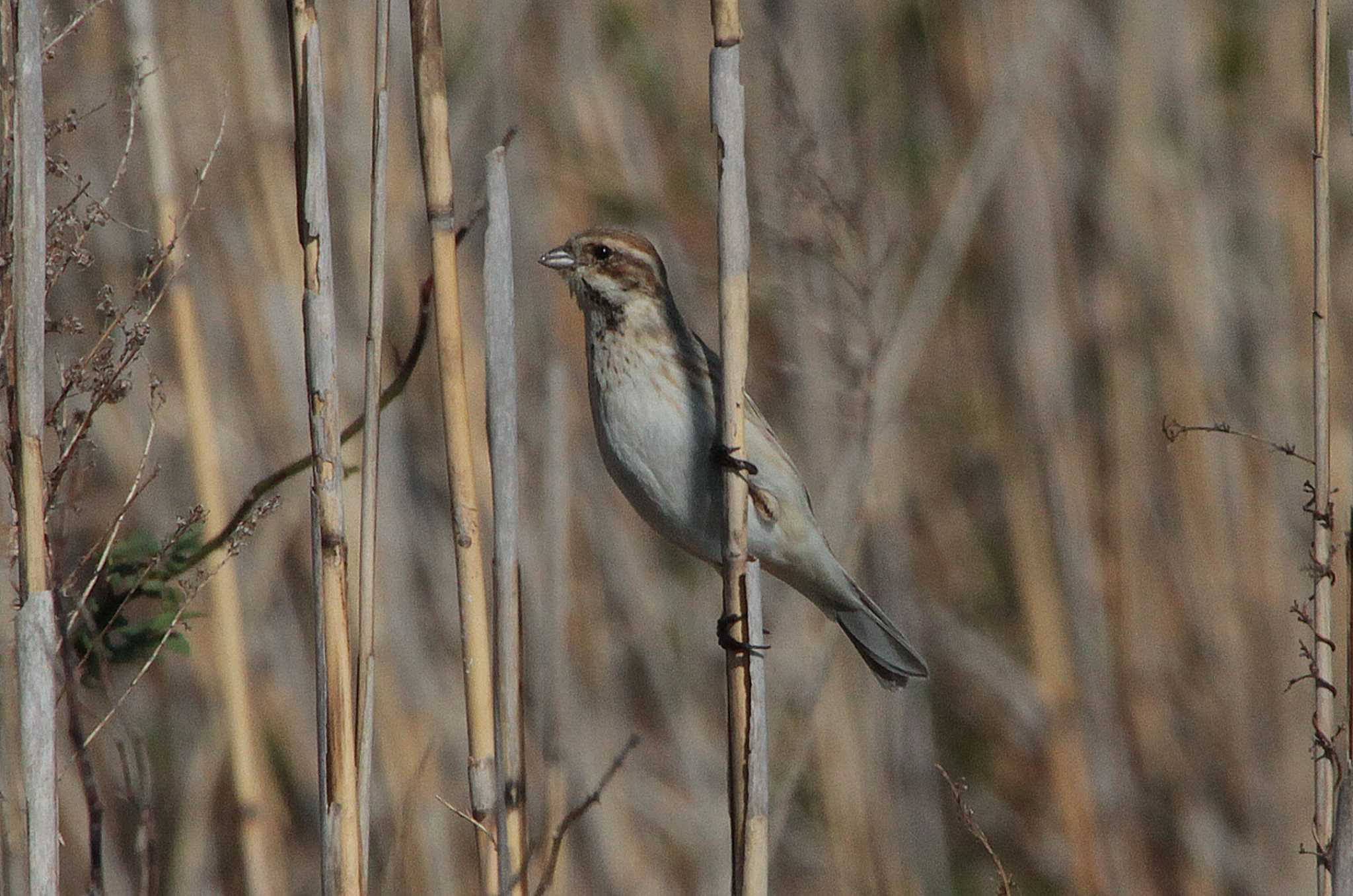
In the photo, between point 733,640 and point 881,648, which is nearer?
point 733,640

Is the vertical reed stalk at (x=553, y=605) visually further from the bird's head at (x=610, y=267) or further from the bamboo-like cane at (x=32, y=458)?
the bamboo-like cane at (x=32, y=458)

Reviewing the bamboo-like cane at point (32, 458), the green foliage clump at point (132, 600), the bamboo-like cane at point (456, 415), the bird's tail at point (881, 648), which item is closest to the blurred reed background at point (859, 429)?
the bird's tail at point (881, 648)

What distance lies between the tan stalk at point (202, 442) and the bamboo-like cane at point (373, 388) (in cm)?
44

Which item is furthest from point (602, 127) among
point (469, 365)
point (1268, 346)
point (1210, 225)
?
point (1268, 346)

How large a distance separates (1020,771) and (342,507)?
236cm

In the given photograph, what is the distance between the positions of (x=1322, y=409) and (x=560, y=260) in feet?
3.45

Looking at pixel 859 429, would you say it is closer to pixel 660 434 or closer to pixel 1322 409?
pixel 660 434

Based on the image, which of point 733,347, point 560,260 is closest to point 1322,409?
point 733,347

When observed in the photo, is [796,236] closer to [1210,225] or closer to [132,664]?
[1210,225]

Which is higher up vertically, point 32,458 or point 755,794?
point 32,458

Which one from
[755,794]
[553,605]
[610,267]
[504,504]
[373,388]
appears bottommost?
[755,794]

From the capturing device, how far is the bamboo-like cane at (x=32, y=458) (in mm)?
1177

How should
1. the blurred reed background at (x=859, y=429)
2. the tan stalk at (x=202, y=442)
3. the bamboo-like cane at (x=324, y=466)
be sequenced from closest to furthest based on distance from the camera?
the bamboo-like cane at (x=324, y=466), the tan stalk at (x=202, y=442), the blurred reed background at (x=859, y=429)

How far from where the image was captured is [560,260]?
2045 mm
